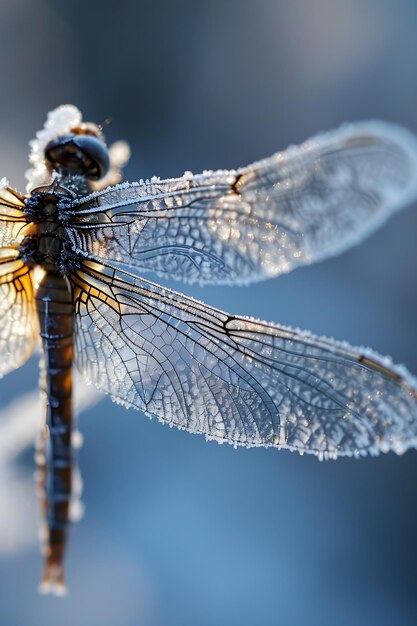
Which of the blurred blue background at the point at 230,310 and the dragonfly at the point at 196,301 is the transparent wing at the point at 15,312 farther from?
the blurred blue background at the point at 230,310

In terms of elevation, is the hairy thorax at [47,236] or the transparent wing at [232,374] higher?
the hairy thorax at [47,236]

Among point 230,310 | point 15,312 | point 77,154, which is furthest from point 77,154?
point 230,310

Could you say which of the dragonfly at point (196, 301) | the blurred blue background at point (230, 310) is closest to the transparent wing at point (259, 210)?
the dragonfly at point (196, 301)

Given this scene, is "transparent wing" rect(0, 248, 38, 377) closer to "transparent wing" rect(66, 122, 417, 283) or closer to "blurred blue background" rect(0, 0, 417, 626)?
"transparent wing" rect(66, 122, 417, 283)

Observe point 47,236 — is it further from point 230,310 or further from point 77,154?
point 230,310

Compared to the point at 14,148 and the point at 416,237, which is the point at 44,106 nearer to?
the point at 14,148
